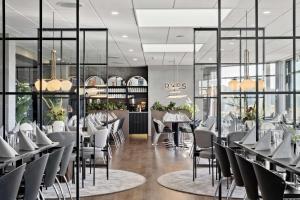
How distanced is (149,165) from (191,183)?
2423mm

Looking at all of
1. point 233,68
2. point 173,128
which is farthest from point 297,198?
point 233,68

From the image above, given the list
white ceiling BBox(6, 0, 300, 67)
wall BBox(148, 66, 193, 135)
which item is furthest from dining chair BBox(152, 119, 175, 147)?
wall BBox(148, 66, 193, 135)

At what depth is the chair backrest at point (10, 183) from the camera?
9.57 feet

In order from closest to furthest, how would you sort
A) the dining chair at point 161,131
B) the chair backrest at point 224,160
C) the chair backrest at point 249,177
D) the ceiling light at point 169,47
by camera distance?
the chair backrest at point 249,177, the chair backrest at point 224,160, the ceiling light at point 169,47, the dining chair at point 161,131

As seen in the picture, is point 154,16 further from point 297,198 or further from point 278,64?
point 278,64

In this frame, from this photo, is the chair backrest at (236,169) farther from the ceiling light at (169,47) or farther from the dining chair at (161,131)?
the dining chair at (161,131)

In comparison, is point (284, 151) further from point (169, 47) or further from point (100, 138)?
point (169, 47)

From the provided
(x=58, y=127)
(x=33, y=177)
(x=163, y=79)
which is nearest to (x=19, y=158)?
(x=33, y=177)

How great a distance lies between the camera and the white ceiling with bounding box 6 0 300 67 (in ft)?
26.9

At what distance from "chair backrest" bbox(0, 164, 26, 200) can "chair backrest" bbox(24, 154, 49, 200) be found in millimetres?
452

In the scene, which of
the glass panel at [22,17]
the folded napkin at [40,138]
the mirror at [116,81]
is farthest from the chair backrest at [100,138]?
the mirror at [116,81]

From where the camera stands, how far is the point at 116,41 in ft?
42.1

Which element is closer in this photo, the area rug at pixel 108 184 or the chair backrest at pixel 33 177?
the chair backrest at pixel 33 177

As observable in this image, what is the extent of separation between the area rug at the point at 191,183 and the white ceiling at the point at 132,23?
317cm
